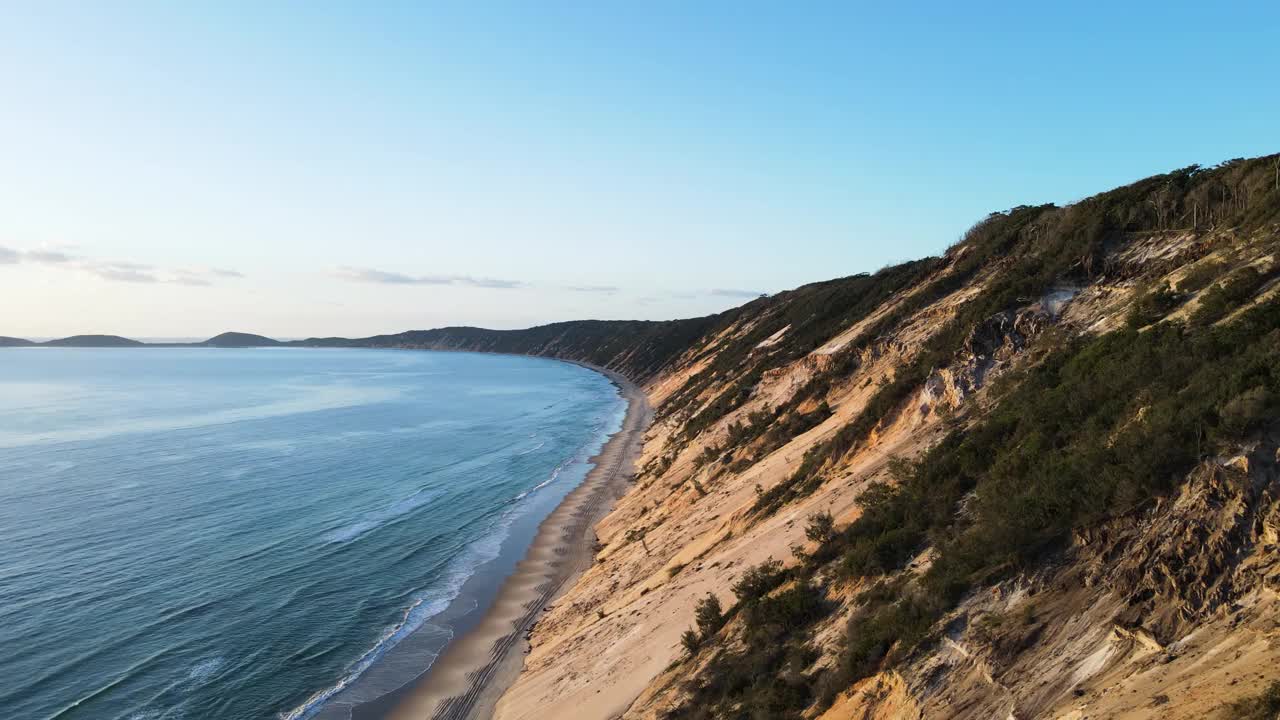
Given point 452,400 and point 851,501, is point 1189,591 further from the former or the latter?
point 452,400

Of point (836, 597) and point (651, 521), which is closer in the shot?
point (836, 597)

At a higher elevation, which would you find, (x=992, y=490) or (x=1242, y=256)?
(x=1242, y=256)

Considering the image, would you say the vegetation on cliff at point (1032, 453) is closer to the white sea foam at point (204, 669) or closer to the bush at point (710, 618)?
the bush at point (710, 618)

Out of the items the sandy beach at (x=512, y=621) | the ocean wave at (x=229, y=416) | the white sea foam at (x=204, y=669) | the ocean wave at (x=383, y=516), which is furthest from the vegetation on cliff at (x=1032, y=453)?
the ocean wave at (x=229, y=416)

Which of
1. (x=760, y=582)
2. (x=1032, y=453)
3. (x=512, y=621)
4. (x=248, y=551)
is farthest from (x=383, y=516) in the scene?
(x=1032, y=453)

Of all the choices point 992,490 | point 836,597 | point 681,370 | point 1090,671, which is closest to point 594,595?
point 836,597

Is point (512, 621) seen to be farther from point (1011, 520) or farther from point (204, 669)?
point (1011, 520)

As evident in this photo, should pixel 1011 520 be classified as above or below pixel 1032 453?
below

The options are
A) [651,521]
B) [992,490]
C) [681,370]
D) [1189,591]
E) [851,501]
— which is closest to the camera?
[1189,591]
